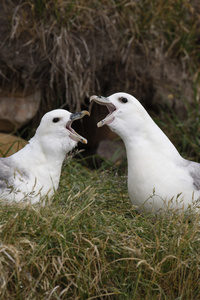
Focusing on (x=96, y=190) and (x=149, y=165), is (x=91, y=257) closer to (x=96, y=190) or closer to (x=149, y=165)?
(x=149, y=165)

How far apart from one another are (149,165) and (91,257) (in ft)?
2.53

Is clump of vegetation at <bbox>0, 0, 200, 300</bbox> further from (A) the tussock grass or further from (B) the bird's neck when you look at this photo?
(B) the bird's neck

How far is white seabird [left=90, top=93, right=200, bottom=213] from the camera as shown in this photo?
123 inches

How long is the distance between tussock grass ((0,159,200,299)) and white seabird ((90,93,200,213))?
7.0 inches

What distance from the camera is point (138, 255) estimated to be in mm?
2752

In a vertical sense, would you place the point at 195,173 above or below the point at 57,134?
below

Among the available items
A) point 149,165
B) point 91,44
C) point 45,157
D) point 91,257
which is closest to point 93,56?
point 91,44

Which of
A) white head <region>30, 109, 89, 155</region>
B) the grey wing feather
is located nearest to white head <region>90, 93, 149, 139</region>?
white head <region>30, 109, 89, 155</region>

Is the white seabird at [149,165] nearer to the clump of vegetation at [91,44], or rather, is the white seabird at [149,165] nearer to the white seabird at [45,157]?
the white seabird at [45,157]

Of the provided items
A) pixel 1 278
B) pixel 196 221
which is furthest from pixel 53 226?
pixel 196 221

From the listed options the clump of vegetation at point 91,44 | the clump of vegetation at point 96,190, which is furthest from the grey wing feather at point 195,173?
the clump of vegetation at point 91,44

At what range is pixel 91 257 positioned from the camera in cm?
268

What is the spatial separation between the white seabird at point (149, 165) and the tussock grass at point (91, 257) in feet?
0.58

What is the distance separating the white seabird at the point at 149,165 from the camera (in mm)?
3131
